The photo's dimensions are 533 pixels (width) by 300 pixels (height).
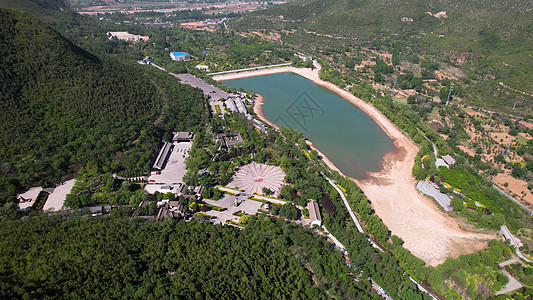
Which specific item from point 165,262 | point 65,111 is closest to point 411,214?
point 165,262

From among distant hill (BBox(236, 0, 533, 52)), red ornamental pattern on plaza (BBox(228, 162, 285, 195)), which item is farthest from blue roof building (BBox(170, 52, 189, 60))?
red ornamental pattern on plaza (BBox(228, 162, 285, 195))

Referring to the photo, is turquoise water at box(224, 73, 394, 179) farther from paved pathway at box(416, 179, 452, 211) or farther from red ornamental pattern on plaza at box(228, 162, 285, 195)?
red ornamental pattern on plaza at box(228, 162, 285, 195)

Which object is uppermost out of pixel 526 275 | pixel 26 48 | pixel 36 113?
pixel 26 48

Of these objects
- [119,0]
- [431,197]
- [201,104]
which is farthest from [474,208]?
[119,0]

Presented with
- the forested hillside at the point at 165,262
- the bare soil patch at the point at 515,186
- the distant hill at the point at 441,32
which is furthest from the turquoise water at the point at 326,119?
the distant hill at the point at 441,32

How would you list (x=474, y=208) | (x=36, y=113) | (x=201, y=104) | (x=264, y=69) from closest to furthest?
(x=474, y=208) < (x=36, y=113) < (x=201, y=104) < (x=264, y=69)

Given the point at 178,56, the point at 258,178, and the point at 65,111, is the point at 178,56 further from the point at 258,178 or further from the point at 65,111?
the point at 258,178

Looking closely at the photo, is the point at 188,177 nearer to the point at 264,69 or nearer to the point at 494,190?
the point at 494,190
